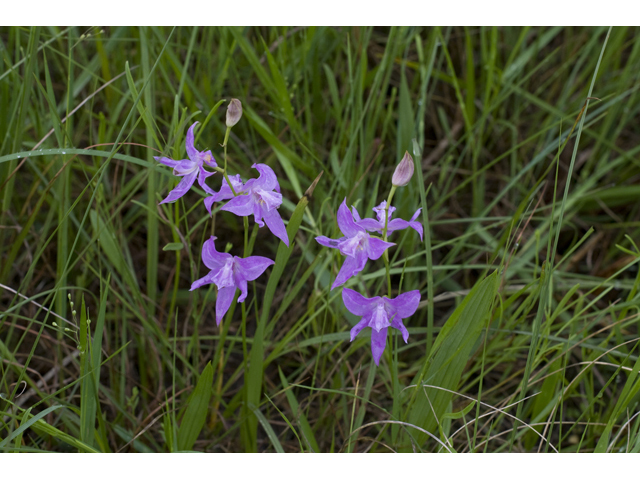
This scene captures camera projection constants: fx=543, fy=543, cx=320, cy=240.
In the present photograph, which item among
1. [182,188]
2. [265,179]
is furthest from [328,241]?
[182,188]

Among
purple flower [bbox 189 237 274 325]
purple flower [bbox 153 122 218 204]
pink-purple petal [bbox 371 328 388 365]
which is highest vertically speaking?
purple flower [bbox 153 122 218 204]

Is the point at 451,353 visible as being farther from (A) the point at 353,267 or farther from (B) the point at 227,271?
(B) the point at 227,271

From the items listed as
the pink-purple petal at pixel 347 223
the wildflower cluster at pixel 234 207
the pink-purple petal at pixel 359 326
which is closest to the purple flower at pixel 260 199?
the wildflower cluster at pixel 234 207

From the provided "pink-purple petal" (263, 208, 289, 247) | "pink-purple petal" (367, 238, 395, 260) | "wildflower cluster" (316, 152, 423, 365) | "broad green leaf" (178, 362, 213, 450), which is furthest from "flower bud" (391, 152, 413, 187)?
"broad green leaf" (178, 362, 213, 450)

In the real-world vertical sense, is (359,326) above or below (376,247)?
below

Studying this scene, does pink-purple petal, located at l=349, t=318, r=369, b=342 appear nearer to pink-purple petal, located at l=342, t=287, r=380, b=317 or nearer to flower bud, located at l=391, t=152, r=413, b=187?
pink-purple petal, located at l=342, t=287, r=380, b=317

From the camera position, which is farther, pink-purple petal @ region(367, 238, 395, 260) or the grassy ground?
the grassy ground

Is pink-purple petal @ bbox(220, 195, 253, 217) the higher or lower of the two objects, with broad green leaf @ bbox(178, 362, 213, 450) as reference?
higher
